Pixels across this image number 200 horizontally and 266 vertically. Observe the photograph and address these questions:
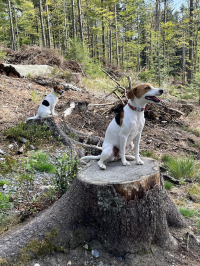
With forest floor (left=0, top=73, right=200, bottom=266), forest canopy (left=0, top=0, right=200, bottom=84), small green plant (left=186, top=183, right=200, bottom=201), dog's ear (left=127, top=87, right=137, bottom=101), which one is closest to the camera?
dog's ear (left=127, top=87, right=137, bottom=101)

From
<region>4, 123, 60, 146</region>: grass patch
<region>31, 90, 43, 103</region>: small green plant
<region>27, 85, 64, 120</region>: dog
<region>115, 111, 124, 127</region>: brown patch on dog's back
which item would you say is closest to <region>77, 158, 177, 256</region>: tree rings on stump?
<region>115, 111, 124, 127</region>: brown patch on dog's back

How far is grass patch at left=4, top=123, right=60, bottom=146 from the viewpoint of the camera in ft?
16.8

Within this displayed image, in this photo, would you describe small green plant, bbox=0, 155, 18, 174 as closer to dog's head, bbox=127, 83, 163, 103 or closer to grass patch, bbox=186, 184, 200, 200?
dog's head, bbox=127, 83, 163, 103

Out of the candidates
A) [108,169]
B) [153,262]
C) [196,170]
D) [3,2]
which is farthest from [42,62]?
[3,2]

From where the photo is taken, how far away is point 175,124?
340 inches

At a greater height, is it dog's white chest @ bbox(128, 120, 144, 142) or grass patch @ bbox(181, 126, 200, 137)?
dog's white chest @ bbox(128, 120, 144, 142)

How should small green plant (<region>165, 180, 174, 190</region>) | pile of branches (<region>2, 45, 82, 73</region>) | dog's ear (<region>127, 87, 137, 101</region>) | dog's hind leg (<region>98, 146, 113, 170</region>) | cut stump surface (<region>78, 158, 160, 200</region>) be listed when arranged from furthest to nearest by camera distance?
pile of branches (<region>2, 45, 82, 73</region>)
small green plant (<region>165, 180, 174, 190</region>)
dog's hind leg (<region>98, 146, 113, 170</region>)
dog's ear (<region>127, 87, 137, 101</region>)
cut stump surface (<region>78, 158, 160, 200</region>)

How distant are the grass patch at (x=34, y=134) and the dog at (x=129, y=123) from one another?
2670 mm

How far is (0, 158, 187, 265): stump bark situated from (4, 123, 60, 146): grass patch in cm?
289

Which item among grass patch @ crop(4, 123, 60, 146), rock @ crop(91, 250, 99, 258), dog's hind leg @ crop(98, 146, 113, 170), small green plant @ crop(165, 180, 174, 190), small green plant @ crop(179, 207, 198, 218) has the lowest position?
small green plant @ crop(165, 180, 174, 190)

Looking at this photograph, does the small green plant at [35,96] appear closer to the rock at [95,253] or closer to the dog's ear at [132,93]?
the dog's ear at [132,93]

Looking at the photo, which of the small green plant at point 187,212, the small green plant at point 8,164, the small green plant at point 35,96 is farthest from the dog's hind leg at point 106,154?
the small green plant at point 35,96

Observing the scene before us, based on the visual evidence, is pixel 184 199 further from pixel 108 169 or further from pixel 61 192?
pixel 61 192

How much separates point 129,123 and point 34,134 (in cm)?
322
